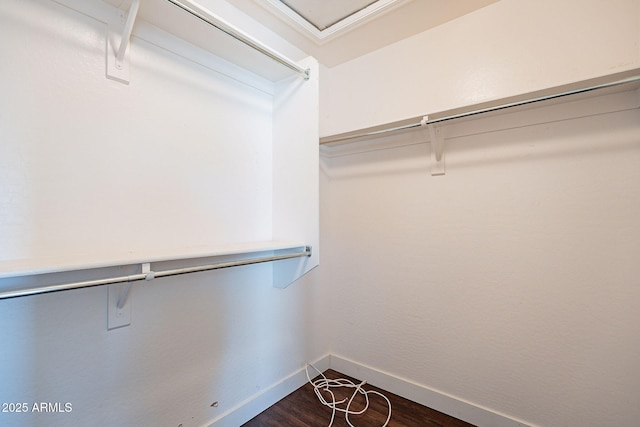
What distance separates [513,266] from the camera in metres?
1.50

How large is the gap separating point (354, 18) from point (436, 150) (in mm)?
898

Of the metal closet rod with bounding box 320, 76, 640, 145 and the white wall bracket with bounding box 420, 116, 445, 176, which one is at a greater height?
the metal closet rod with bounding box 320, 76, 640, 145

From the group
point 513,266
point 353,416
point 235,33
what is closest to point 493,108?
point 513,266

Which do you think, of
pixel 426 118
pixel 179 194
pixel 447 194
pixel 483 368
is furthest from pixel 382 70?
pixel 483 368

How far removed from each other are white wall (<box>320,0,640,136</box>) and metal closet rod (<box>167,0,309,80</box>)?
1.98ft

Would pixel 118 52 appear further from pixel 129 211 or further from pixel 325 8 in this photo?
pixel 325 8

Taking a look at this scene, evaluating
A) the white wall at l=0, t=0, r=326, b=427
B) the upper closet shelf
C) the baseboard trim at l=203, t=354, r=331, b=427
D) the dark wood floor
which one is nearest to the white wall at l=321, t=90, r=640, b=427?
the dark wood floor

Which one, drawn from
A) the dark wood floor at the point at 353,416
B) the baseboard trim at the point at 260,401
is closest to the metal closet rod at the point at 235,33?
the baseboard trim at the point at 260,401

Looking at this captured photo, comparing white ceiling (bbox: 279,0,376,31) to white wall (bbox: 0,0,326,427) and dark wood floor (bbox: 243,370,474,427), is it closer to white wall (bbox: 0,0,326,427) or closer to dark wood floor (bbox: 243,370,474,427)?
white wall (bbox: 0,0,326,427)

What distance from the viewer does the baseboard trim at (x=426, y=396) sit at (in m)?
1.53

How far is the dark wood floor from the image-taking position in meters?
1.58

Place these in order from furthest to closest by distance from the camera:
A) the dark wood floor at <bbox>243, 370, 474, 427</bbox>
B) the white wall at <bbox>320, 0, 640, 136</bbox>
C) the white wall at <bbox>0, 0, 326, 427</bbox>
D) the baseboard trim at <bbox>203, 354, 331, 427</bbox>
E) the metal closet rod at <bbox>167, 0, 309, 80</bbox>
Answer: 1. the dark wood floor at <bbox>243, 370, 474, 427</bbox>
2. the baseboard trim at <bbox>203, 354, 331, 427</bbox>
3. the white wall at <bbox>320, 0, 640, 136</bbox>
4. the metal closet rod at <bbox>167, 0, 309, 80</bbox>
5. the white wall at <bbox>0, 0, 326, 427</bbox>

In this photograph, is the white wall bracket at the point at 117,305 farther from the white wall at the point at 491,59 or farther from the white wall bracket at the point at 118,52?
the white wall at the point at 491,59

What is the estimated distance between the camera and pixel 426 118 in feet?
4.82
